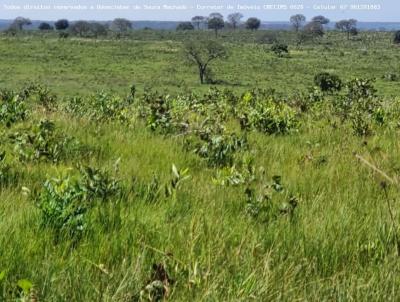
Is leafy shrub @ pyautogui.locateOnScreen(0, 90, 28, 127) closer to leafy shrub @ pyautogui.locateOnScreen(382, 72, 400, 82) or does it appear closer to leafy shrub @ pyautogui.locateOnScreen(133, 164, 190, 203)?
leafy shrub @ pyautogui.locateOnScreen(133, 164, 190, 203)

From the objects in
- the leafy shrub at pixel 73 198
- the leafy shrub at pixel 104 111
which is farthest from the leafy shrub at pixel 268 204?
the leafy shrub at pixel 104 111

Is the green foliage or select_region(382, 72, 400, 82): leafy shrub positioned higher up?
the green foliage

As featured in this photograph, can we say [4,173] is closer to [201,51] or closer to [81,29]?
[201,51]

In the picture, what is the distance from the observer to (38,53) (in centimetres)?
10150

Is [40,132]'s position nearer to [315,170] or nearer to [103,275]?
[315,170]

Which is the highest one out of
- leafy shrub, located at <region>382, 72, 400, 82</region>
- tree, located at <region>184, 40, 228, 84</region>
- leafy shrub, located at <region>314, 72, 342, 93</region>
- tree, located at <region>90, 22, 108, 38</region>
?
tree, located at <region>90, 22, 108, 38</region>

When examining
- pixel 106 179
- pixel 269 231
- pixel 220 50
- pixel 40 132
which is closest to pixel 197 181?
pixel 106 179

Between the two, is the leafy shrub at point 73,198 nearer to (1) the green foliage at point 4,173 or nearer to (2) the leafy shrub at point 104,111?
(1) the green foliage at point 4,173

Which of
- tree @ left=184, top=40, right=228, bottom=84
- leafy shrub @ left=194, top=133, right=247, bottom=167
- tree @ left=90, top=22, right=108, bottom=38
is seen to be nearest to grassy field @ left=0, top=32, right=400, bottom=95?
tree @ left=184, top=40, right=228, bottom=84

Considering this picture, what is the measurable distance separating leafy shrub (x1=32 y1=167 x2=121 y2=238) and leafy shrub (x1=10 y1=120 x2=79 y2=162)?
3.97ft

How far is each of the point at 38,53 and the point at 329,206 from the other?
103 metres

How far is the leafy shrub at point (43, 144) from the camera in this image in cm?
496

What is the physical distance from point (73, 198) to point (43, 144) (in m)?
1.94

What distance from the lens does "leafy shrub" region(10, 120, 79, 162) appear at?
16.3ft
